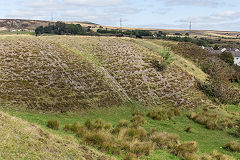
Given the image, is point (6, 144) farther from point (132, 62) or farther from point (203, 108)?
point (132, 62)

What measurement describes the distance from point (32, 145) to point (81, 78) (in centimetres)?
2139

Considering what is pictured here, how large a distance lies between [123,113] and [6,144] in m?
18.0

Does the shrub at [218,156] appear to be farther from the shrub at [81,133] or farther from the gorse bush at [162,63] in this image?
the gorse bush at [162,63]

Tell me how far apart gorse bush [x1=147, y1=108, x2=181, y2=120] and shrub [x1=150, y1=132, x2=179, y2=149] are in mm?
7463

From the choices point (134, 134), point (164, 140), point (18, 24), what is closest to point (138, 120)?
point (134, 134)

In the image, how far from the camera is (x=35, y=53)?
3512cm

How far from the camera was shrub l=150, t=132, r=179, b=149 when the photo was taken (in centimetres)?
1733

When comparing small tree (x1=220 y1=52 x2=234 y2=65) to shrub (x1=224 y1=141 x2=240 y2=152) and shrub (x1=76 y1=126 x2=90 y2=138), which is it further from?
shrub (x1=76 y1=126 x2=90 y2=138)

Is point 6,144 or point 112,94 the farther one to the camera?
point 112,94

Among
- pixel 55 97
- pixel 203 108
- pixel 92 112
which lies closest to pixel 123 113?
pixel 92 112

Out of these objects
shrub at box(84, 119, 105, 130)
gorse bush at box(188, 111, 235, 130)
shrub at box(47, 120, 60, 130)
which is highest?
shrub at box(47, 120, 60, 130)

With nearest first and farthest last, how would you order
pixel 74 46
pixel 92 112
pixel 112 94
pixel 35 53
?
pixel 92 112, pixel 112 94, pixel 35 53, pixel 74 46

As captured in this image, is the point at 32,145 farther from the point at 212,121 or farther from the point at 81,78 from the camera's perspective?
the point at 212,121

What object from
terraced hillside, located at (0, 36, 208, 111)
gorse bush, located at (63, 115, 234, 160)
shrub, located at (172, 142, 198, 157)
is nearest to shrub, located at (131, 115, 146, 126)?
gorse bush, located at (63, 115, 234, 160)
